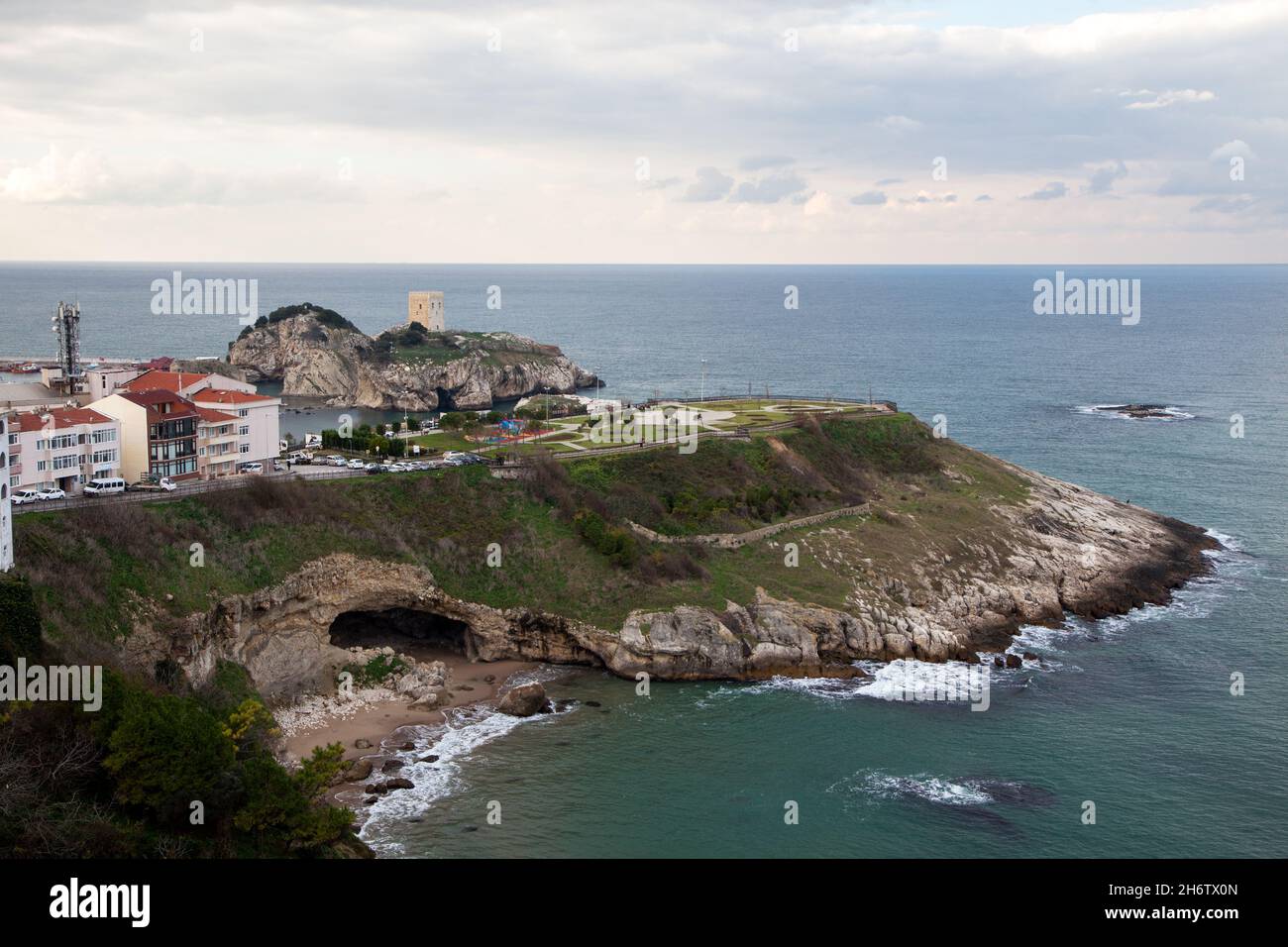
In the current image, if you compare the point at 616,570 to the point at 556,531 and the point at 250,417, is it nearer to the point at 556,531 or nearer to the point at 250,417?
the point at 556,531

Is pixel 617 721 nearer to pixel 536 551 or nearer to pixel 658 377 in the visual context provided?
pixel 536 551

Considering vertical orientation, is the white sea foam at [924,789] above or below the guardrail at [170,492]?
below

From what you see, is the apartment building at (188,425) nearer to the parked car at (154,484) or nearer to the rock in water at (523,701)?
the parked car at (154,484)

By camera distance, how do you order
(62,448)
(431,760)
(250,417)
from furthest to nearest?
1. (250,417)
2. (62,448)
3. (431,760)

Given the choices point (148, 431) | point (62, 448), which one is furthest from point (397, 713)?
point (62, 448)

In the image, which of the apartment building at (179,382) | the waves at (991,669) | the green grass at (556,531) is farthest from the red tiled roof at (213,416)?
the waves at (991,669)

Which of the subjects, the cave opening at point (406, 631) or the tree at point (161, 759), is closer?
the tree at point (161, 759)

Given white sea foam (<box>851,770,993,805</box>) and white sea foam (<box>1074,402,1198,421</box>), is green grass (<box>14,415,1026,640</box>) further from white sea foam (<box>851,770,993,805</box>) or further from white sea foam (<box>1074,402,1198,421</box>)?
white sea foam (<box>1074,402,1198,421</box>)
